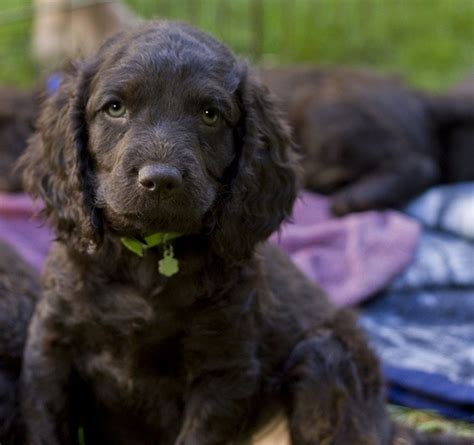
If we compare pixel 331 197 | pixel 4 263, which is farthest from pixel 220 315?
pixel 331 197

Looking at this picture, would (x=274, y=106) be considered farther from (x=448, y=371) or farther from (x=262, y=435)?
(x=448, y=371)

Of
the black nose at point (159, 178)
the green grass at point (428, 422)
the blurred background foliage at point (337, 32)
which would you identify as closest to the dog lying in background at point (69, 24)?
the blurred background foliage at point (337, 32)

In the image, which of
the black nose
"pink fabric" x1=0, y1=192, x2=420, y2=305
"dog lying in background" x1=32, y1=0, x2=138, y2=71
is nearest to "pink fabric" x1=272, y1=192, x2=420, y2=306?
"pink fabric" x1=0, y1=192, x2=420, y2=305

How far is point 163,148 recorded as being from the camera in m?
2.66

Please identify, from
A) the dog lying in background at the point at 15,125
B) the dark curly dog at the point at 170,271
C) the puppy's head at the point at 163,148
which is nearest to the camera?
the puppy's head at the point at 163,148

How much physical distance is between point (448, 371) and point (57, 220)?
6.59 feet

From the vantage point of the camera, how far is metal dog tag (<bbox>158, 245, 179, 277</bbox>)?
3.02 meters

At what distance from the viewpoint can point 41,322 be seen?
124 inches

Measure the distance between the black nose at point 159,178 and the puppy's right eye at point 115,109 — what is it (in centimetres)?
28

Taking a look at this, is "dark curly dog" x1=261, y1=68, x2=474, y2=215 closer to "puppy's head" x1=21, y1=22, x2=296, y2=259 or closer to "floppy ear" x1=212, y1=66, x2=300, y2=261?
"floppy ear" x1=212, y1=66, x2=300, y2=261

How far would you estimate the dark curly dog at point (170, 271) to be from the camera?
2840mm

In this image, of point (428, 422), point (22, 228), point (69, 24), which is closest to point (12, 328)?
point (22, 228)

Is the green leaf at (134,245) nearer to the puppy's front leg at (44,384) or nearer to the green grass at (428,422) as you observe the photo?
the puppy's front leg at (44,384)

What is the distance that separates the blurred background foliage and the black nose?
17.7ft
